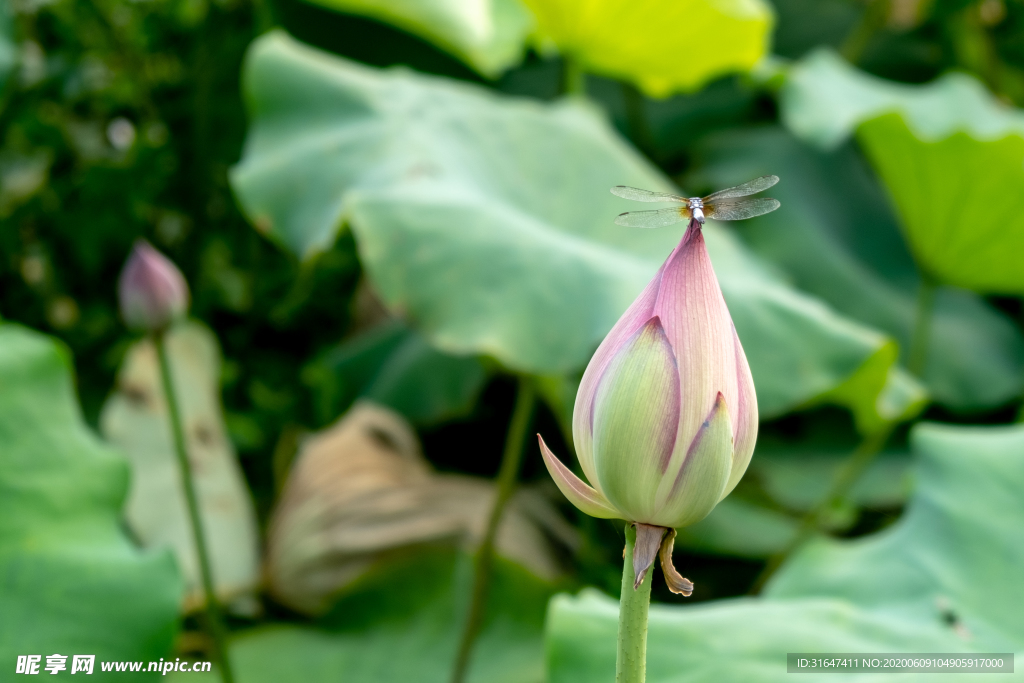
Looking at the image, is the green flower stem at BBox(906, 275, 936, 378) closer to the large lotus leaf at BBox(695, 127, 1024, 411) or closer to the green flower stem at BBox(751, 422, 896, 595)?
the large lotus leaf at BBox(695, 127, 1024, 411)

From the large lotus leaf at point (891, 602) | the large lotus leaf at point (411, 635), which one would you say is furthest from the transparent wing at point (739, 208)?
the large lotus leaf at point (411, 635)

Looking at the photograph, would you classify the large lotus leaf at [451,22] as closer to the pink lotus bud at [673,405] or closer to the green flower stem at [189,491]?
the green flower stem at [189,491]

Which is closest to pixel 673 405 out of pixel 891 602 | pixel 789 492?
pixel 891 602

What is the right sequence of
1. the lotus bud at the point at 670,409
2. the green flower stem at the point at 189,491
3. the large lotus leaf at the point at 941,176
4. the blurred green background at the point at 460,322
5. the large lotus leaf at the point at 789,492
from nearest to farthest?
1. the lotus bud at the point at 670,409
2. the blurred green background at the point at 460,322
3. the green flower stem at the point at 189,491
4. the large lotus leaf at the point at 941,176
5. the large lotus leaf at the point at 789,492

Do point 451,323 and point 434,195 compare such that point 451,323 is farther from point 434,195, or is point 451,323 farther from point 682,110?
point 682,110

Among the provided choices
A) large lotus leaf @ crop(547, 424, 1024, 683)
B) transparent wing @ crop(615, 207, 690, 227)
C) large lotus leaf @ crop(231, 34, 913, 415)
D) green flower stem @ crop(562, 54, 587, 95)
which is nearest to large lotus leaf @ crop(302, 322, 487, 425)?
large lotus leaf @ crop(231, 34, 913, 415)

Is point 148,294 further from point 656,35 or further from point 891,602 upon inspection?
point 656,35
